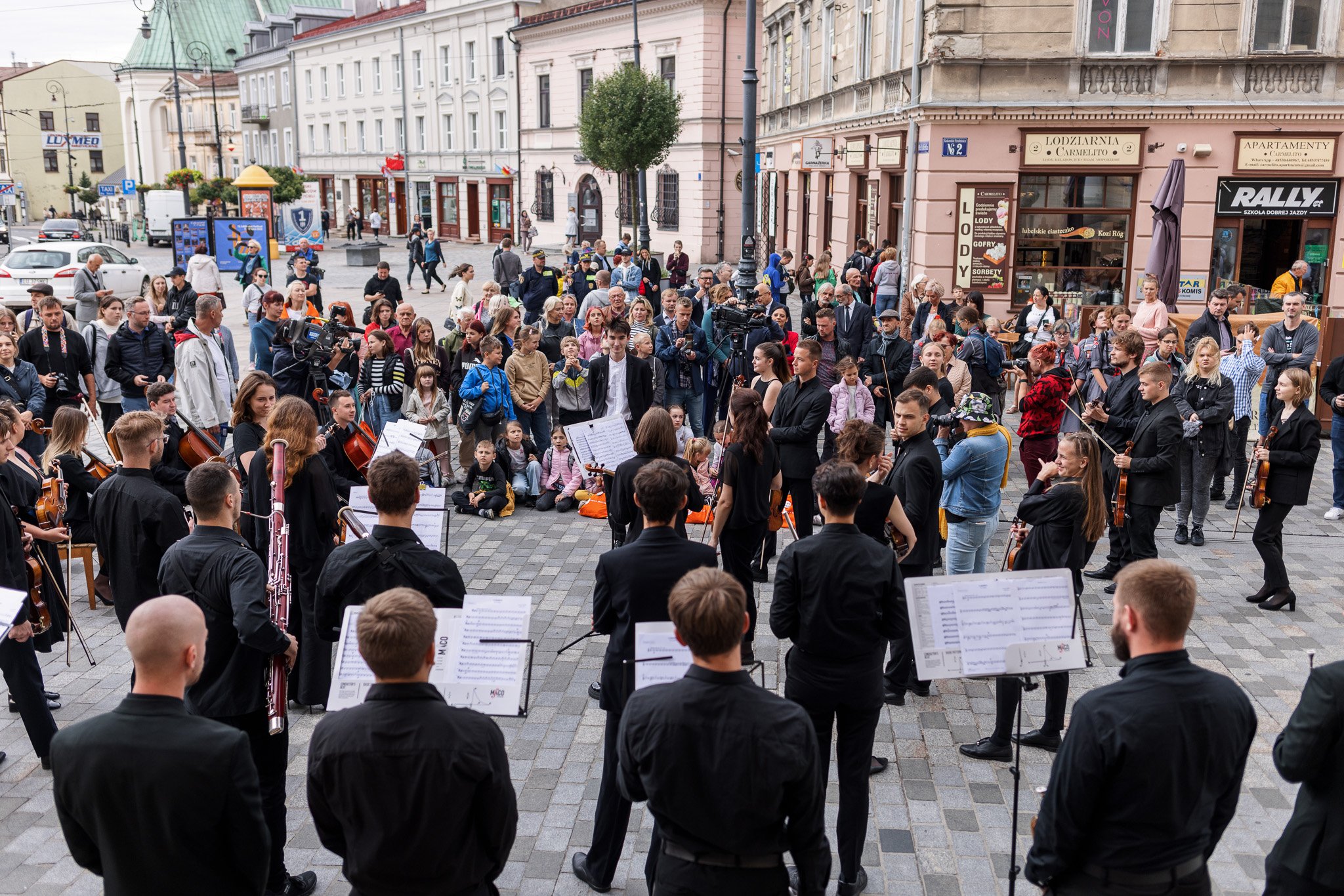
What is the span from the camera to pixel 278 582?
530cm

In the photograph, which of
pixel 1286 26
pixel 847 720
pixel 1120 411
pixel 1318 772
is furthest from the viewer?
pixel 1286 26

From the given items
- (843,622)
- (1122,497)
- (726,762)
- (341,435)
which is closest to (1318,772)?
(843,622)

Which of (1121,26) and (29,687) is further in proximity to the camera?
(1121,26)

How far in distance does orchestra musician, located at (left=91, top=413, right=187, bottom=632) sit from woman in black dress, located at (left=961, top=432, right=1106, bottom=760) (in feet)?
14.5

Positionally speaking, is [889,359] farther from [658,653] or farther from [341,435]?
[658,653]

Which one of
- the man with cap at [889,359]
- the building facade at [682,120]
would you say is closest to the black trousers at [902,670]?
the man with cap at [889,359]

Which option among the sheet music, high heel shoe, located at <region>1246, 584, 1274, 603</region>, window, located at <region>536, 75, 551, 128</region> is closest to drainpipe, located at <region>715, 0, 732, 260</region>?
window, located at <region>536, 75, 551, 128</region>

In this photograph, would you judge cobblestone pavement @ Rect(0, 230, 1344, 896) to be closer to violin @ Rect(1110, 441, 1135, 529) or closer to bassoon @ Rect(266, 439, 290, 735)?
violin @ Rect(1110, 441, 1135, 529)

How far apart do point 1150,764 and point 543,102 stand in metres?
48.3

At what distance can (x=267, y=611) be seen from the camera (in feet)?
14.6

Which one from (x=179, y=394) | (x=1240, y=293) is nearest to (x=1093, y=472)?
(x=179, y=394)

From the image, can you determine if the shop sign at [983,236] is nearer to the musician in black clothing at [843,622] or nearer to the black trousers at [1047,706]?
the black trousers at [1047,706]

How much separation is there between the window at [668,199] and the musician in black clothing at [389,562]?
128 feet

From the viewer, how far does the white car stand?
2444cm
